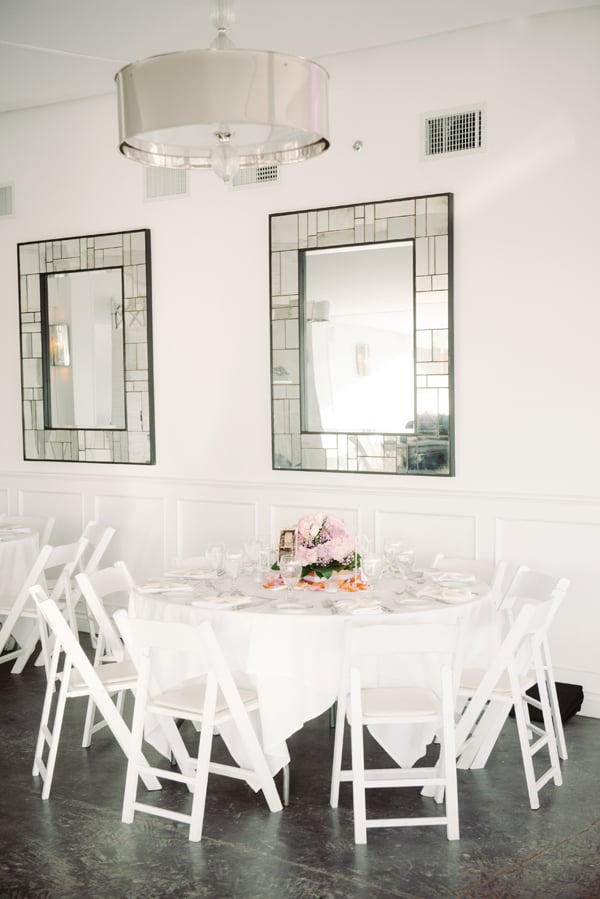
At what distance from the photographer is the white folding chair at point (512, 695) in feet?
12.4

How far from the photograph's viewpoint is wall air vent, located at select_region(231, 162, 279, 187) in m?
6.11

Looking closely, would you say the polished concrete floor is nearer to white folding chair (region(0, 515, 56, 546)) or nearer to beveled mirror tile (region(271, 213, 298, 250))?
white folding chair (region(0, 515, 56, 546))

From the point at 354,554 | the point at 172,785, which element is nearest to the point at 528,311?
the point at 354,554

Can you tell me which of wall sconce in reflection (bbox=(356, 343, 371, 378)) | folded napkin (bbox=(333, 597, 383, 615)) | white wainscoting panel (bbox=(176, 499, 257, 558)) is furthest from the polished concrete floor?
wall sconce in reflection (bbox=(356, 343, 371, 378))

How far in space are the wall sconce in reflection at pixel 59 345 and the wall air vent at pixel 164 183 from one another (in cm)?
124

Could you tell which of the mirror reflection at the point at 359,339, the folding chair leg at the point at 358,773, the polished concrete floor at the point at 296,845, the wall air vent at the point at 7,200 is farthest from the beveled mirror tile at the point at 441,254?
the wall air vent at the point at 7,200

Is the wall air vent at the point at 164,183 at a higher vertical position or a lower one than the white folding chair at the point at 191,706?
higher

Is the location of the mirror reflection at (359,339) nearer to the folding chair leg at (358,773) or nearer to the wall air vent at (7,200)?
the folding chair leg at (358,773)

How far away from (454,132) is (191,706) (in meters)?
3.68

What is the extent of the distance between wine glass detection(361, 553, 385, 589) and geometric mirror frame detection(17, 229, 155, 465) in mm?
2758

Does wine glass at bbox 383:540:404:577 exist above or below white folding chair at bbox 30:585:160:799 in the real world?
above

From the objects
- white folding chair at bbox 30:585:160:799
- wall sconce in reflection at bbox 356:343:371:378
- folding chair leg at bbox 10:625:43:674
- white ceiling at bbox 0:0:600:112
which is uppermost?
white ceiling at bbox 0:0:600:112

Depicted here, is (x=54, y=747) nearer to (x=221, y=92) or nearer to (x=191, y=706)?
(x=191, y=706)

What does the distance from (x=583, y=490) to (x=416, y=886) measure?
2.62 m
